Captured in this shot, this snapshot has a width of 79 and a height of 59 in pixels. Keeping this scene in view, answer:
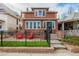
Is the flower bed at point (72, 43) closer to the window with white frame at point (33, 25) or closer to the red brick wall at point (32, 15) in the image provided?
the red brick wall at point (32, 15)

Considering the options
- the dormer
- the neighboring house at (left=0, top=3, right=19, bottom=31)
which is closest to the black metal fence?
the neighboring house at (left=0, top=3, right=19, bottom=31)

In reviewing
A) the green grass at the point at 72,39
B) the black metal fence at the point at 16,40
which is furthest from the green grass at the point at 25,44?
the green grass at the point at 72,39

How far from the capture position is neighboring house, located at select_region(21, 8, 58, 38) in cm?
611

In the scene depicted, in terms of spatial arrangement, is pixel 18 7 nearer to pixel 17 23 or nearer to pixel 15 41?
pixel 17 23

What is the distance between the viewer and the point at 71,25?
588cm

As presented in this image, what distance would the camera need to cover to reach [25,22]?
6.34 m

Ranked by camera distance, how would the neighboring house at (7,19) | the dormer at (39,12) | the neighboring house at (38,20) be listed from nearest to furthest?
1. the neighboring house at (7,19)
2. the neighboring house at (38,20)
3. the dormer at (39,12)

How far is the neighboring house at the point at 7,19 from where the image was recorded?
219 inches

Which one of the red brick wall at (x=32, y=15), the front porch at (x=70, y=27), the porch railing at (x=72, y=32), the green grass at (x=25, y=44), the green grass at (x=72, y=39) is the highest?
the red brick wall at (x=32, y=15)

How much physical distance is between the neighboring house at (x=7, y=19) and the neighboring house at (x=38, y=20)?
44cm

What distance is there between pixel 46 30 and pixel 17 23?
2.47 feet

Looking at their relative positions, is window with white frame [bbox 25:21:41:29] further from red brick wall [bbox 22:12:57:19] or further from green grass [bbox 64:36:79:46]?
green grass [bbox 64:36:79:46]

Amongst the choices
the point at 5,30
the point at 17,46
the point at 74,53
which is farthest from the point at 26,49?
the point at 74,53

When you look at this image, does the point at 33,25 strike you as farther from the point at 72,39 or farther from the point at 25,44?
the point at 72,39
